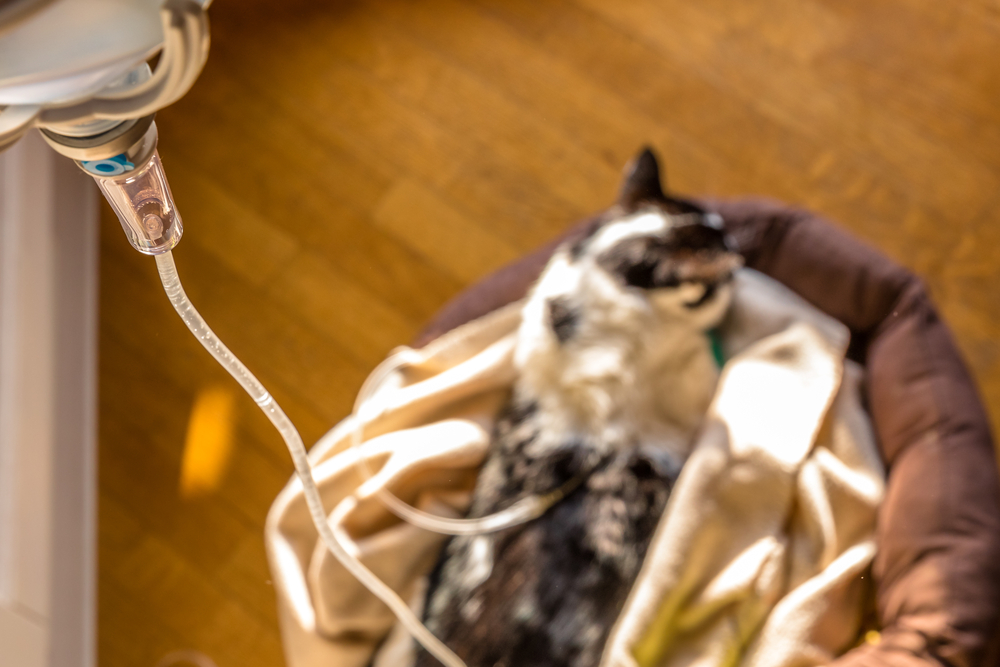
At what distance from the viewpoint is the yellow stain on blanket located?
146 centimetres

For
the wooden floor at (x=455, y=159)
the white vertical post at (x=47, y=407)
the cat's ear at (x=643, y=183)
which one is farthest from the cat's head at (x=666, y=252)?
the white vertical post at (x=47, y=407)

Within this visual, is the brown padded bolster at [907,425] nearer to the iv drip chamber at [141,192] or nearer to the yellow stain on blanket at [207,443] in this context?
the yellow stain on blanket at [207,443]

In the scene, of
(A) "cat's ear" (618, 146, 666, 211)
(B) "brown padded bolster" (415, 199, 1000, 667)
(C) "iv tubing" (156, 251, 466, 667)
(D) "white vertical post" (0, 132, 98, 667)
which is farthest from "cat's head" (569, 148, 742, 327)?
(D) "white vertical post" (0, 132, 98, 667)

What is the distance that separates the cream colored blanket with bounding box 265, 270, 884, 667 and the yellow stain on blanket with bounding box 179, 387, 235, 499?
19 cm

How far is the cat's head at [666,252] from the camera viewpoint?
129cm

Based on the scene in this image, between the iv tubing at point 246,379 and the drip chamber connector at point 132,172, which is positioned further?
the iv tubing at point 246,379

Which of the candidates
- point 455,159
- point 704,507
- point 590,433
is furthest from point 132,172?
point 455,159

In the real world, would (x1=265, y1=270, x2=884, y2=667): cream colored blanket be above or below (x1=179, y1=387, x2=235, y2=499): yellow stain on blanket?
above

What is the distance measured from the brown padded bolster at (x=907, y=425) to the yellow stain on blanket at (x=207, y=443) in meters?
0.41

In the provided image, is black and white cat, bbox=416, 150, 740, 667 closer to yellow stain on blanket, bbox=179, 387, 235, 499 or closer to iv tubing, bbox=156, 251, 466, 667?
iv tubing, bbox=156, 251, 466, 667

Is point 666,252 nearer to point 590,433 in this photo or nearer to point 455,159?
point 590,433

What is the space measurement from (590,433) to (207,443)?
0.74 m

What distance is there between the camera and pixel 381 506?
52.6 inches

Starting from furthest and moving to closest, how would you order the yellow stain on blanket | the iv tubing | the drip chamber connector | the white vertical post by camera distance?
the yellow stain on blanket
the white vertical post
the iv tubing
the drip chamber connector
